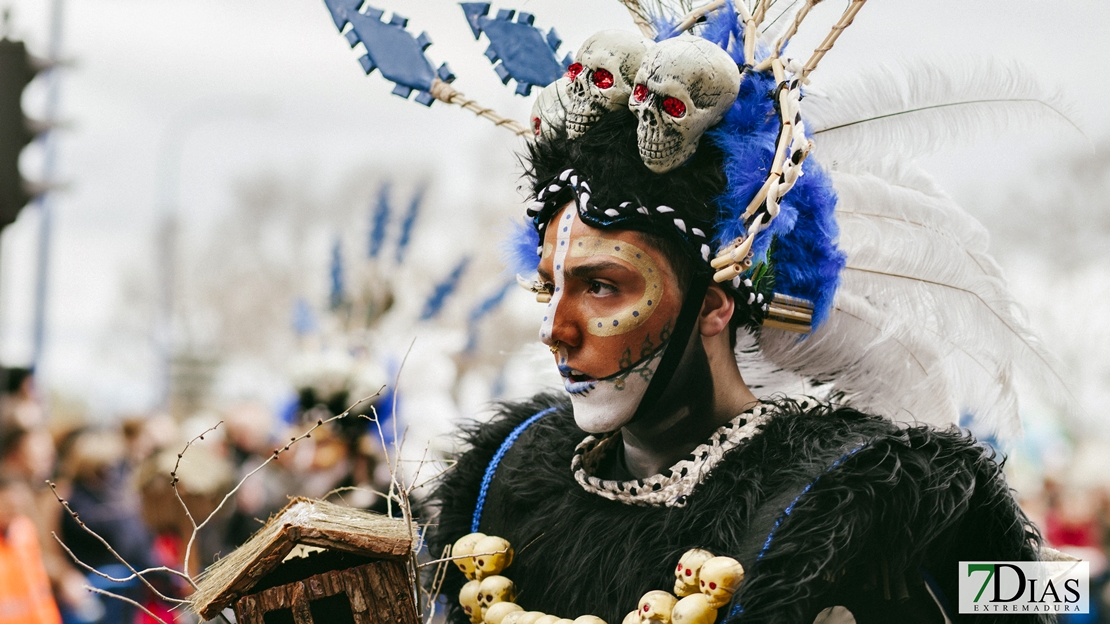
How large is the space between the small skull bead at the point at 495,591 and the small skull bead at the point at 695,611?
62 centimetres

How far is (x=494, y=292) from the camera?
29.2 feet

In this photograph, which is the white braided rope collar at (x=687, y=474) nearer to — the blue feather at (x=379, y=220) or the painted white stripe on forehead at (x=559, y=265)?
the painted white stripe on forehead at (x=559, y=265)

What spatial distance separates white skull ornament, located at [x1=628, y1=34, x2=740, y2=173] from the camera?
2.34 metres

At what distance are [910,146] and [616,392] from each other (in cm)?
109

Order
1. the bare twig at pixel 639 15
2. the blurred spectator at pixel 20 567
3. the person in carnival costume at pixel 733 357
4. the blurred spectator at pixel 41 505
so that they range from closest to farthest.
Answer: the person in carnival costume at pixel 733 357, the bare twig at pixel 639 15, the blurred spectator at pixel 20 567, the blurred spectator at pixel 41 505

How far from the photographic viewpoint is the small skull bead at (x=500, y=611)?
2.65 metres

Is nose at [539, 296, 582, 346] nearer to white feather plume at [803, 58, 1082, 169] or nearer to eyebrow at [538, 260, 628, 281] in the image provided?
eyebrow at [538, 260, 628, 281]

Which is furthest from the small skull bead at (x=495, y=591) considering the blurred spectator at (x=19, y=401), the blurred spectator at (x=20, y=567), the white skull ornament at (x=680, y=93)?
the blurred spectator at (x=19, y=401)

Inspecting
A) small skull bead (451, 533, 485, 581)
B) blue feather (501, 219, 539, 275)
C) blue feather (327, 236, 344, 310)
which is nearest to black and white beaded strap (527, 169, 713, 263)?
blue feather (501, 219, 539, 275)

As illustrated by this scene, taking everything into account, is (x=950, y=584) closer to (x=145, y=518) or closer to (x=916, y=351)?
(x=916, y=351)

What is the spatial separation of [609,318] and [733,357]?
16.2 inches

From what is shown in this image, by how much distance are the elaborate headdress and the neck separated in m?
0.16

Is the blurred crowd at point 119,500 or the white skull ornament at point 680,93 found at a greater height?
the white skull ornament at point 680,93

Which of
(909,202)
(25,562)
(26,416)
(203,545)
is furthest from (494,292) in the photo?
(909,202)
